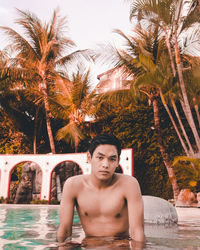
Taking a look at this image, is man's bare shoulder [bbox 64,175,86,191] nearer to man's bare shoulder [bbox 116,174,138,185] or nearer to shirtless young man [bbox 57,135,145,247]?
shirtless young man [bbox 57,135,145,247]

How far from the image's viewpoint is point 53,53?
16.6 metres

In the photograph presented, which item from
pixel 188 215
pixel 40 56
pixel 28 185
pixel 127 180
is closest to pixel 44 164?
pixel 28 185

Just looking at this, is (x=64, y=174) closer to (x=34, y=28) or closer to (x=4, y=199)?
(x=4, y=199)

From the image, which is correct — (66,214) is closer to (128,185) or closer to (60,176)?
(128,185)

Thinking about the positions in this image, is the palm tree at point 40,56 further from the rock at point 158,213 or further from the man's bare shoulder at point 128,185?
the man's bare shoulder at point 128,185

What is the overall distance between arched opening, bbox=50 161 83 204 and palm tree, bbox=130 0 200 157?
6.62m

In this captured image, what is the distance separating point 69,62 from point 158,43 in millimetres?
6248

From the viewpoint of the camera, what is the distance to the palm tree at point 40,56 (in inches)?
631

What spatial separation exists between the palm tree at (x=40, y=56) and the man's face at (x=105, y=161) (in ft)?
44.3

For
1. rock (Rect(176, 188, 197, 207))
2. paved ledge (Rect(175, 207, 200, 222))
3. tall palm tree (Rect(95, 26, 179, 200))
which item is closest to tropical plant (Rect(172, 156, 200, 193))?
rock (Rect(176, 188, 197, 207))

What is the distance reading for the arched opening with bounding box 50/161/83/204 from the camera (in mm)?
14649

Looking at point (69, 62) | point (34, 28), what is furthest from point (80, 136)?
point (34, 28)

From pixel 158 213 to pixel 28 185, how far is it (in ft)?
32.5

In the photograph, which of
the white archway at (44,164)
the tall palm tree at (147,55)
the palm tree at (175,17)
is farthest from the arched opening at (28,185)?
the palm tree at (175,17)
